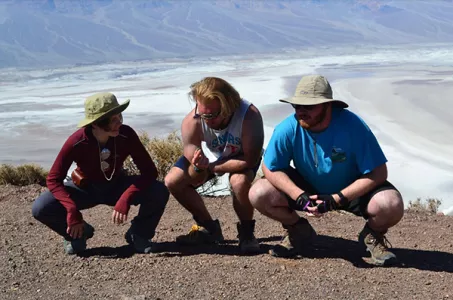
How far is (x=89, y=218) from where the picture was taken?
17.9 ft

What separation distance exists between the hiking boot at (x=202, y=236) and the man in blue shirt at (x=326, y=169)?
25.2 inches

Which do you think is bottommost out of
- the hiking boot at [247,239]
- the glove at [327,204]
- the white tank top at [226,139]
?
the hiking boot at [247,239]

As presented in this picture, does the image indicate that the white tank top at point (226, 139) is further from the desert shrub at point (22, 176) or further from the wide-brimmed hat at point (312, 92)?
the desert shrub at point (22, 176)

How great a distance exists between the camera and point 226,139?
4102 millimetres

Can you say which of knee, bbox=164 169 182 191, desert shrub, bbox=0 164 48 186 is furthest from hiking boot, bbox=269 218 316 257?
desert shrub, bbox=0 164 48 186

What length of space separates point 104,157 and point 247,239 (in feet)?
A: 3.44

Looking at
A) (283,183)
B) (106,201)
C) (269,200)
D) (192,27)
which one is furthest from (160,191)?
(192,27)

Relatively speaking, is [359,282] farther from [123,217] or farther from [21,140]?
[21,140]

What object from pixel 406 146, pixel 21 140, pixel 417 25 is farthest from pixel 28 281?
pixel 417 25

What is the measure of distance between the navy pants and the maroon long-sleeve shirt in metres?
0.07

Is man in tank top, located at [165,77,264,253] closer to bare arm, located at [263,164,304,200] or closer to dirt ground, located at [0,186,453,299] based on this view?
bare arm, located at [263,164,304,200]

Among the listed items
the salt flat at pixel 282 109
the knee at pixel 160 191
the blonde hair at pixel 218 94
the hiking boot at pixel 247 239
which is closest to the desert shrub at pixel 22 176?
the knee at pixel 160 191

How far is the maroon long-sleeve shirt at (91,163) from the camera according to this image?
404 cm

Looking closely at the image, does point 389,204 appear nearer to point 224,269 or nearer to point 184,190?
point 224,269
